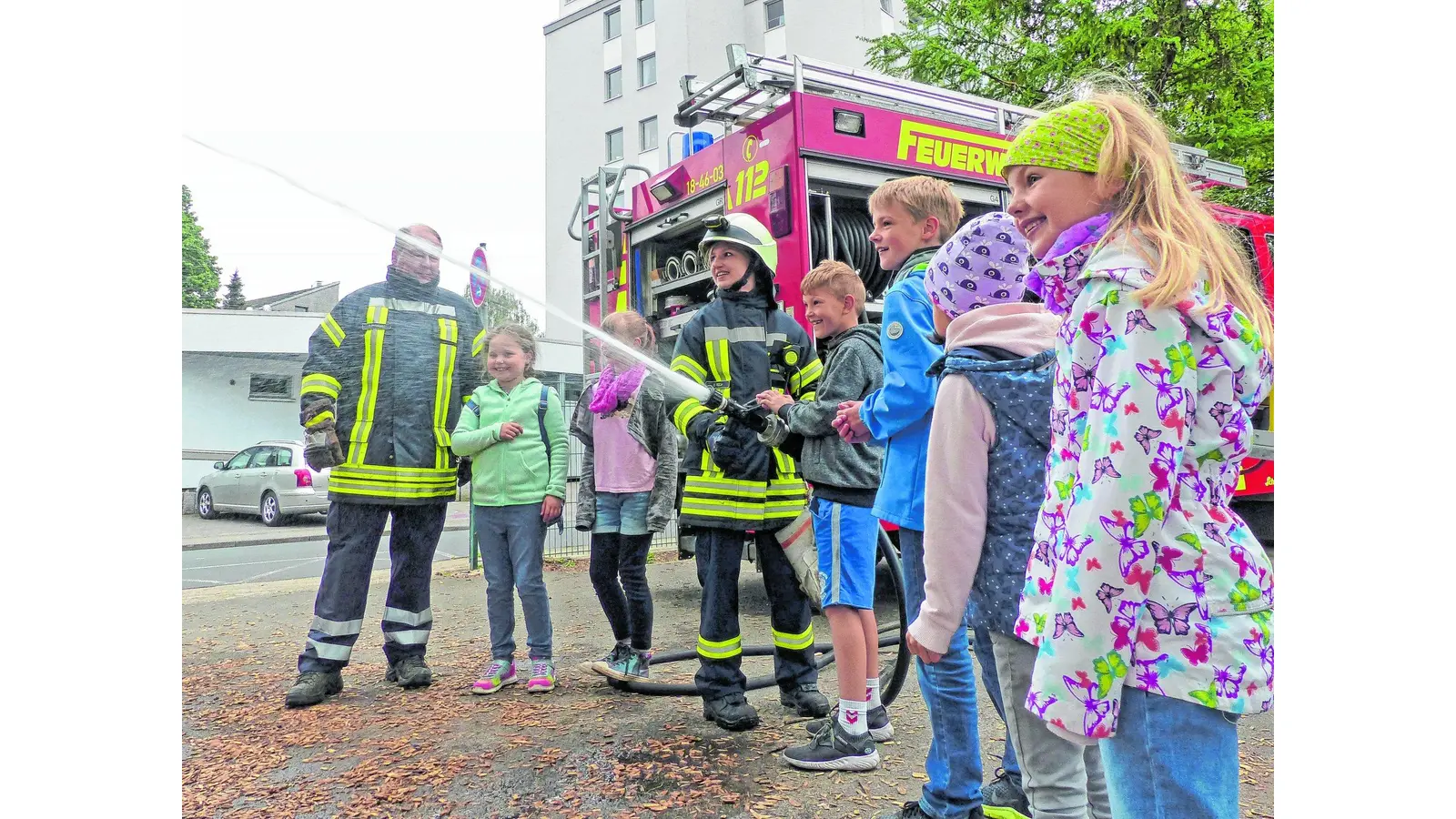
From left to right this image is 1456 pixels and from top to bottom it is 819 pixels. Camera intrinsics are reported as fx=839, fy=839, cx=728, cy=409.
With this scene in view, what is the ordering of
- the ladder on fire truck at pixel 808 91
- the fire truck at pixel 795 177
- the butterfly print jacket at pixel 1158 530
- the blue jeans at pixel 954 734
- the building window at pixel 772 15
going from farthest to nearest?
the building window at pixel 772 15 < the ladder on fire truck at pixel 808 91 < the fire truck at pixel 795 177 < the blue jeans at pixel 954 734 < the butterfly print jacket at pixel 1158 530

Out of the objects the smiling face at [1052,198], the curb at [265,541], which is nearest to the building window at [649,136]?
the curb at [265,541]

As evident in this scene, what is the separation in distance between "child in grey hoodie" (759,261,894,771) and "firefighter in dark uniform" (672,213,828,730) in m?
0.29

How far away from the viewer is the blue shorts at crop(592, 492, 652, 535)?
12.2 ft

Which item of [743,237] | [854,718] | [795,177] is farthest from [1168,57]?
[854,718]

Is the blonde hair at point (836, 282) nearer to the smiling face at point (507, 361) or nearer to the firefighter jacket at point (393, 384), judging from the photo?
the smiling face at point (507, 361)

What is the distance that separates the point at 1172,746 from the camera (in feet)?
3.87

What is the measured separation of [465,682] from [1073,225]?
3.22 metres

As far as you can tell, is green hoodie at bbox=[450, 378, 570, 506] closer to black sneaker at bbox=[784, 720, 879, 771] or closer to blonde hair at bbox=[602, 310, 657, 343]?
blonde hair at bbox=[602, 310, 657, 343]

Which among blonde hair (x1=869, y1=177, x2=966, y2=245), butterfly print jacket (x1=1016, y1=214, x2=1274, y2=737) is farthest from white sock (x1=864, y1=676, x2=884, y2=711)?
butterfly print jacket (x1=1016, y1=214, x2=1274, y2=737)

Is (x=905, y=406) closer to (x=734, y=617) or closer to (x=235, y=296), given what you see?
(x=734, y=617)

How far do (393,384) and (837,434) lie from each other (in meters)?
1.86

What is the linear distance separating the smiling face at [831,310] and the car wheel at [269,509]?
240 centimetres

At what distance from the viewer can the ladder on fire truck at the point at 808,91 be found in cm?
489
